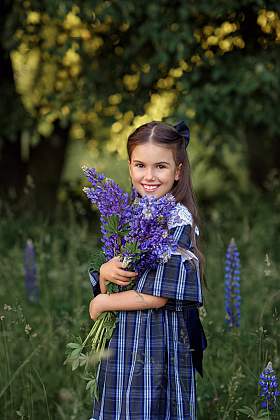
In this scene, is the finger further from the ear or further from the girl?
the ear

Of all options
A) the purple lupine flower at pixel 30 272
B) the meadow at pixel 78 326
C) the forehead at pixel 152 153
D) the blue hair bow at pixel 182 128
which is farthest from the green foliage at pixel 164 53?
the forehead at pixel 152 153

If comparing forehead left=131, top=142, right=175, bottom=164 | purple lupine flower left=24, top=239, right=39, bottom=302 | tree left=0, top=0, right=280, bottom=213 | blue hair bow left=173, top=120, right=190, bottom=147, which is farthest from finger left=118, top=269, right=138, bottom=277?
tree left=0, top=0, right=280, bottom=213

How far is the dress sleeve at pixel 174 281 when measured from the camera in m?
1.47

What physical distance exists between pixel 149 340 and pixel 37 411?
44.2 inches

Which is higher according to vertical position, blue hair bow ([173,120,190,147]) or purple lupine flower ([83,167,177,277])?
blue hair bow ([173,120,190,147])

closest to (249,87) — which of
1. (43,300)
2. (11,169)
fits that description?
(43,300)

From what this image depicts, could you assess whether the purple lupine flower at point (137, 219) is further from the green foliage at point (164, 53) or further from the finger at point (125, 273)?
the green foliage at point (164, 53)

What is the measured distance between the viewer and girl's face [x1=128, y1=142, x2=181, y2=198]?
1.59 m

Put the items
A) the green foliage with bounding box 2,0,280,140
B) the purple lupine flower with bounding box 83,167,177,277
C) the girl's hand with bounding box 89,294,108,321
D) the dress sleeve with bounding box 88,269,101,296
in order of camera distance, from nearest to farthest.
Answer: the purple lupine flower with bounding box 83,167,177,277
the girl's hand with bounding box 89,294,108,321
the dress sleeve with bounding box 88,269,101,296
the green foliage with bounding box 2,0,280,140

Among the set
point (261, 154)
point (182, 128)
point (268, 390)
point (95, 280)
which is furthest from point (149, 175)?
point (261, 154)

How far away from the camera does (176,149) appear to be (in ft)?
5.42

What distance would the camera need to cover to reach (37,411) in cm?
224

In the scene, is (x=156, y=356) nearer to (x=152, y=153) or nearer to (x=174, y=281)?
(x=174, y=281)

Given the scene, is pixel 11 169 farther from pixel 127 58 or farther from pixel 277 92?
pixel 277 92
